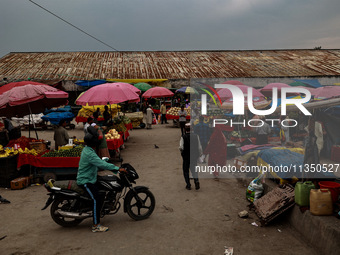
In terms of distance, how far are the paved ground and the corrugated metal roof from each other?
20351mm

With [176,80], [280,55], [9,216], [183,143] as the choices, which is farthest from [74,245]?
[280,55]

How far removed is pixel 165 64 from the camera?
30.0m

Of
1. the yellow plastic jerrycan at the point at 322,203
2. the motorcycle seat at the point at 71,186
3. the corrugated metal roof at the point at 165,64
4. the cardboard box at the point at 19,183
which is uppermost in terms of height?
the corrugated metal roof at the point at 165,64

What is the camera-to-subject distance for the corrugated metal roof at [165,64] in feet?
88.1

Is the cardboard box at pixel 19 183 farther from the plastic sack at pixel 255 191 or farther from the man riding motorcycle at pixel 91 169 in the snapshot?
the plastic sack at pixel 255 191

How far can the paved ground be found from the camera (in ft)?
15.4

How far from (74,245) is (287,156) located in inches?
207

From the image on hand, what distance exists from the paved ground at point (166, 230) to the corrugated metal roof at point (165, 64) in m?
20.4

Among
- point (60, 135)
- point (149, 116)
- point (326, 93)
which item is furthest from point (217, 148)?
point (149, 116)

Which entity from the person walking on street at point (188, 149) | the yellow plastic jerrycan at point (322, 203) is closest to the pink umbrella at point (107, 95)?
the person walking on street at point (188, 149)

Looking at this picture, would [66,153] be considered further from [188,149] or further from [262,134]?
[262,134]

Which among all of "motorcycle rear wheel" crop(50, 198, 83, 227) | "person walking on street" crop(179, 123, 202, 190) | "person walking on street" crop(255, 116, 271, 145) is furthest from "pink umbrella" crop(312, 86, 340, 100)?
"motorcycle rear wheel" crop(50, 198, 83, 227)

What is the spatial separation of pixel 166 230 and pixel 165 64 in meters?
26.2

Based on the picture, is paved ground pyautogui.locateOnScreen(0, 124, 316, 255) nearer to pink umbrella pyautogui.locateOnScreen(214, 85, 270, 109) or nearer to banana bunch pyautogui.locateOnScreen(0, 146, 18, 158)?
banana bunch pyautogui.locateOnScreen(0, 146, 18, 158)
